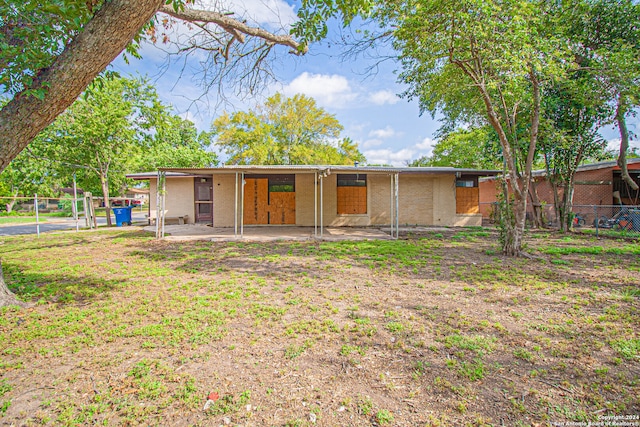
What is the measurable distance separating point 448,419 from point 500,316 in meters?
2.17

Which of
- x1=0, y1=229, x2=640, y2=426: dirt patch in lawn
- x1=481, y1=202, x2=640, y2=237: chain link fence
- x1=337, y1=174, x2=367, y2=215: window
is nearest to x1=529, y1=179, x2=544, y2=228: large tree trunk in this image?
x1=481, y1=202, x2=640, y2=237: chain link fence

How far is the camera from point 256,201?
13.5m

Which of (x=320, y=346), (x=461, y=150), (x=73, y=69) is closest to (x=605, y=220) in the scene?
(x=461, y=150)

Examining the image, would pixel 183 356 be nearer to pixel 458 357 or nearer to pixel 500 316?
pixel 458 357

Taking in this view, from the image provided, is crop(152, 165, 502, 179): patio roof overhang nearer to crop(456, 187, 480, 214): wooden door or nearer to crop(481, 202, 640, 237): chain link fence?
crop(456, 187, 480, 214): wooden door

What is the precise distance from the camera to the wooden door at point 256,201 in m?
13.4

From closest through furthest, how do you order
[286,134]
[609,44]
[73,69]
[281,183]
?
[73,69]
[609,44]
[281,183]
[286,134]

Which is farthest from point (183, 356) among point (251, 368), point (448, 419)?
point (448, 419)

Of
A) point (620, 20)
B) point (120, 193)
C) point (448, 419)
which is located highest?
point (620, 20)

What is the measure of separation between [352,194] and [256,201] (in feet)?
14.4

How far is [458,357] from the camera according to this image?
2691mm

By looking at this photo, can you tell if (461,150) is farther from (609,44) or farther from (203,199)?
(203,199)

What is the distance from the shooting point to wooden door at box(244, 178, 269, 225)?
13375mm

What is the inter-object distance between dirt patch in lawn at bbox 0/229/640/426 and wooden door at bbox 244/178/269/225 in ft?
24.9
